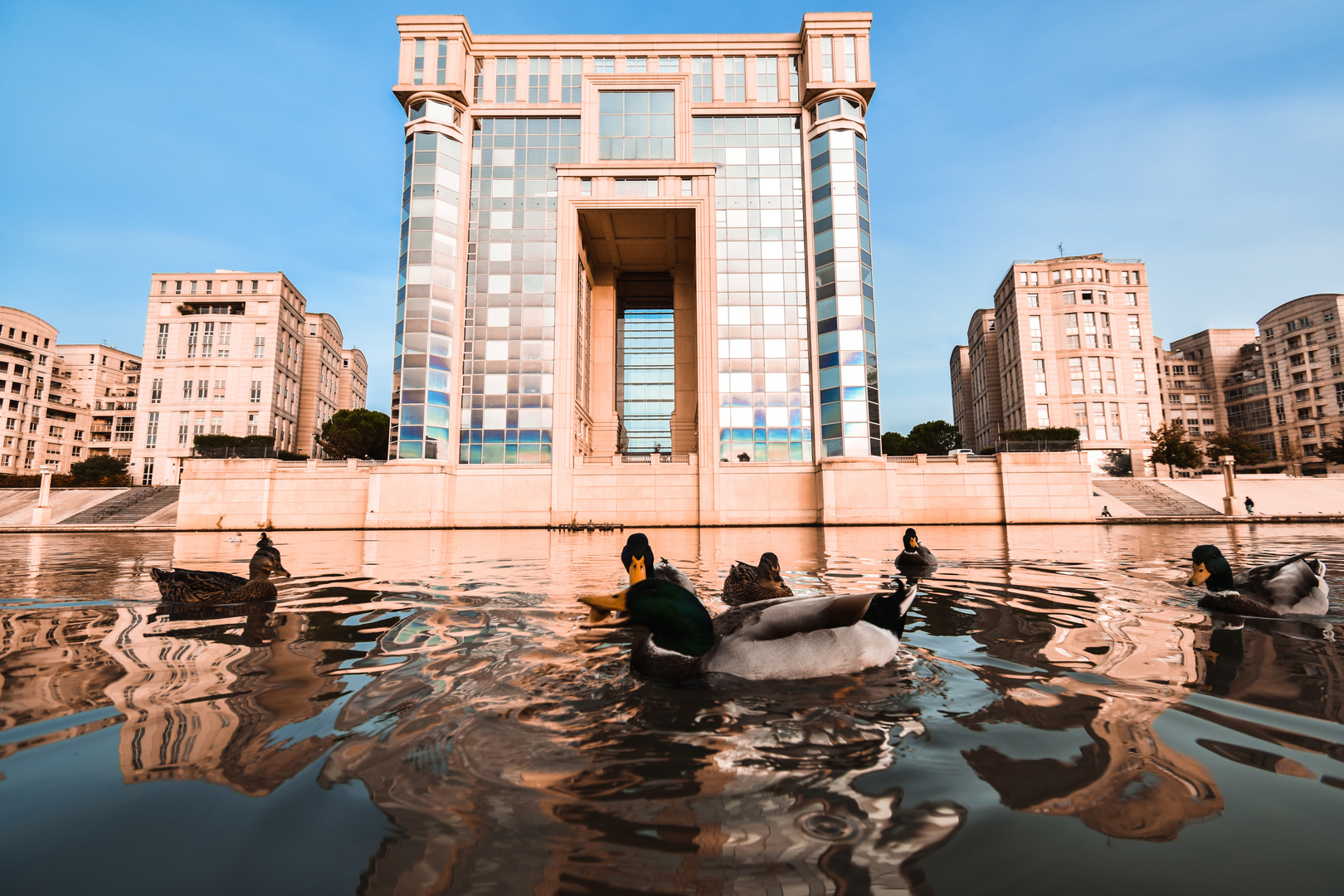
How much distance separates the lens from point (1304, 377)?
85500mm

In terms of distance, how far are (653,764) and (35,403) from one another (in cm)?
12569

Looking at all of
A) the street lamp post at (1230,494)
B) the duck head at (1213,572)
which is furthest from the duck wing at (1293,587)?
the street lamp post at (1230,494)

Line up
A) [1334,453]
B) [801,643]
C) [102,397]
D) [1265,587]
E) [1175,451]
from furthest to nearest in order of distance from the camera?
1. [102,397]
2. [1334,453]
3. [1175,451]
4. [1265,587]
5. [801,643]

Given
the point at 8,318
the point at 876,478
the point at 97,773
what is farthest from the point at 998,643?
the point at 8,318

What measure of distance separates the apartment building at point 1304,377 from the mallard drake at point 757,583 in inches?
4283

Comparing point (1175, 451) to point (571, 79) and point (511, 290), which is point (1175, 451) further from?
point (571, 79)

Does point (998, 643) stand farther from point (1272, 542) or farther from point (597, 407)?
point (597, 407)

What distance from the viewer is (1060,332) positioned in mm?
77312

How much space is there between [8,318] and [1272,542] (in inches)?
5228

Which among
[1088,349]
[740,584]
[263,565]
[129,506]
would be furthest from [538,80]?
[1088,349]

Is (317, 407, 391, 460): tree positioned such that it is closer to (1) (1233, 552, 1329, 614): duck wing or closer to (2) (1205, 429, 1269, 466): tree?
(1) (1233, 552, 1329, 614): duck wing

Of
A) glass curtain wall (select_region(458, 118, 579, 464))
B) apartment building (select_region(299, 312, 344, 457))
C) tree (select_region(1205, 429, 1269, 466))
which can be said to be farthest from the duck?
apartment building (select_region(299, 312, 344, 457))

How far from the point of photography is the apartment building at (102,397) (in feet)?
312

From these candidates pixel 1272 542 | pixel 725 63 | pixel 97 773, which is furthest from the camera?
pixel 725 63
